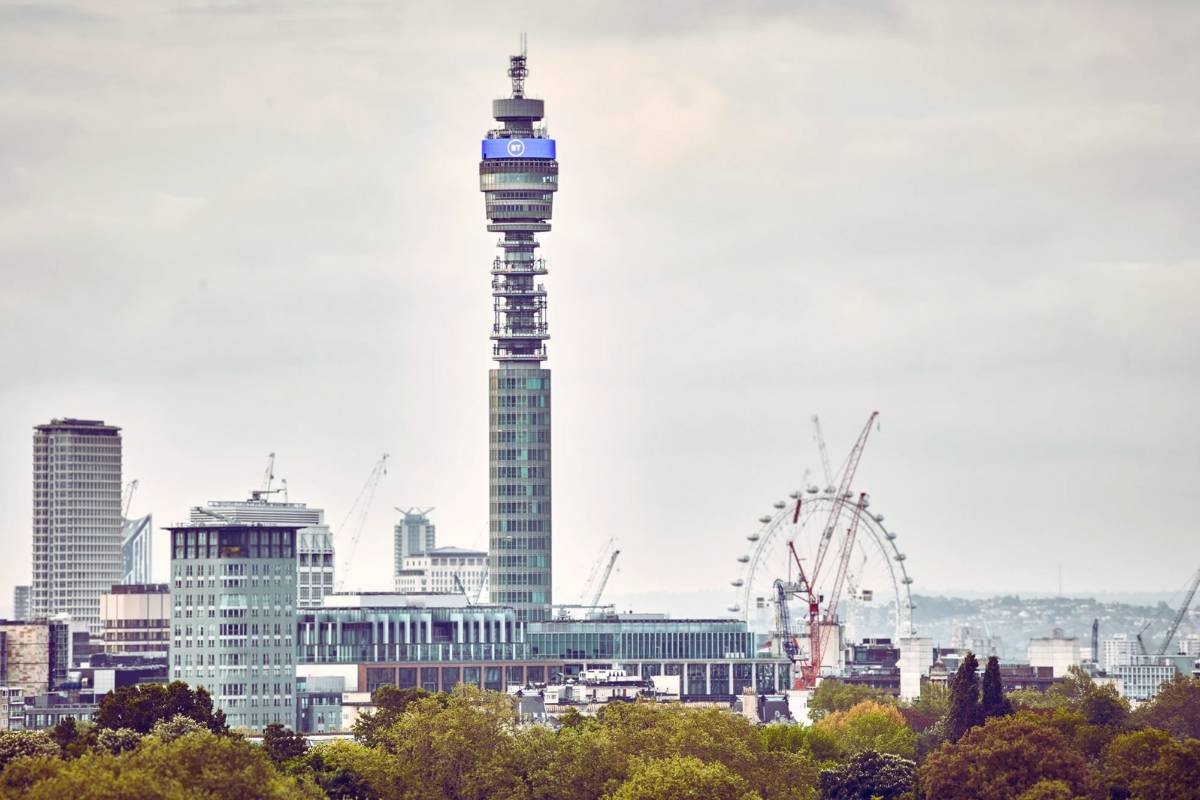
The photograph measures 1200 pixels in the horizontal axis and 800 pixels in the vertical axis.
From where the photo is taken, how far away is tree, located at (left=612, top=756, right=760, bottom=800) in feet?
630

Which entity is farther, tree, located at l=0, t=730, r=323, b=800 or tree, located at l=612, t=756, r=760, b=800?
tree, located at l=612, t=756, r=760, b=800

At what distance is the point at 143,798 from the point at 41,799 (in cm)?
513

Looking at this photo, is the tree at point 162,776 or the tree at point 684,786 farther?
the tree at point 684,786

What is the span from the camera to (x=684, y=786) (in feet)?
633

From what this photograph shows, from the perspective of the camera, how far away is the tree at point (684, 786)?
630 ft

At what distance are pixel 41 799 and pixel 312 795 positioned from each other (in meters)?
33.5

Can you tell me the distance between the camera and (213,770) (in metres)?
176

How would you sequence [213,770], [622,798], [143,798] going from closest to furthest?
[143,798] < [213,770] < [622,798]

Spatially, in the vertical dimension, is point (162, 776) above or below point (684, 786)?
above

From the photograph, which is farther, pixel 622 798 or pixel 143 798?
pixel 622 798

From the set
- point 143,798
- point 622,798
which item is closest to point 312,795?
point 622,798

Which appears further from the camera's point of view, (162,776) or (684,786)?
(684,786)

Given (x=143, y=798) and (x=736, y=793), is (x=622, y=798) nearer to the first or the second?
(x=736, y=793)

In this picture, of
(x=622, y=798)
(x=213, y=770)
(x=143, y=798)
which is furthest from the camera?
(x=622, y=798)
